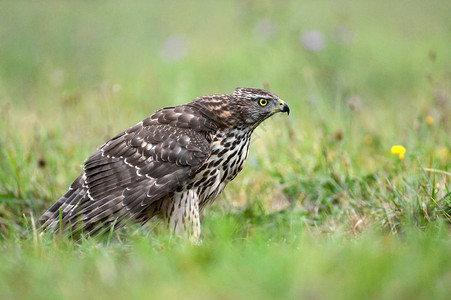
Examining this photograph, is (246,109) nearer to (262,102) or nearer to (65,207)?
(262,102)

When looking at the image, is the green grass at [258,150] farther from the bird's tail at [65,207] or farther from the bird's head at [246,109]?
the bird's head at [246,109]

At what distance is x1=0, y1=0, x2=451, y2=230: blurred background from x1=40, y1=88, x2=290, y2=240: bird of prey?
84 cm

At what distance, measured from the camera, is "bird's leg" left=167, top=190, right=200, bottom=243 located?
4.55m

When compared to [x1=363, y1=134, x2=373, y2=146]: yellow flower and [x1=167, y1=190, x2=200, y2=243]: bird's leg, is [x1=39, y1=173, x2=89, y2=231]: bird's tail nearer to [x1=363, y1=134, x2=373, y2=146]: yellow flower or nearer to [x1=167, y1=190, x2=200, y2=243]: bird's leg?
[x1=167, y1=190, x2=200, y2=243]: bird's leg

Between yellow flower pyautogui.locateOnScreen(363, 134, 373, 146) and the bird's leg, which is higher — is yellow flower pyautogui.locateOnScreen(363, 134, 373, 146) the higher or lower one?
the lower one

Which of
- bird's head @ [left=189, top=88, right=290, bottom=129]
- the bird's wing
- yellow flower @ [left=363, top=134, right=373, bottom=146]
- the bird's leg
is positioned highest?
bird's head @ [left=189, top=88, right=290, bottom=129]

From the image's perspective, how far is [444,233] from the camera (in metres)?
3.84

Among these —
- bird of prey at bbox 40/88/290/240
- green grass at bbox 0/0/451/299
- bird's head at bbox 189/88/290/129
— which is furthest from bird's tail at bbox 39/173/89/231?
bird's head at bbox 189/88/290/129

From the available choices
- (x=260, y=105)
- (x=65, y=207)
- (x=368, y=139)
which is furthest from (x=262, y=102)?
(x=368, y=139)

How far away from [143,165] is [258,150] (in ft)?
7.12

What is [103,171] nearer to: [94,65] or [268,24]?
[268,24]

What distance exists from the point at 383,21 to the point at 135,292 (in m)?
11.6

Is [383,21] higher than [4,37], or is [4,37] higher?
[4,37]

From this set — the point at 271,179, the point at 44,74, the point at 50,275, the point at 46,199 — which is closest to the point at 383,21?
the point at 44,74
